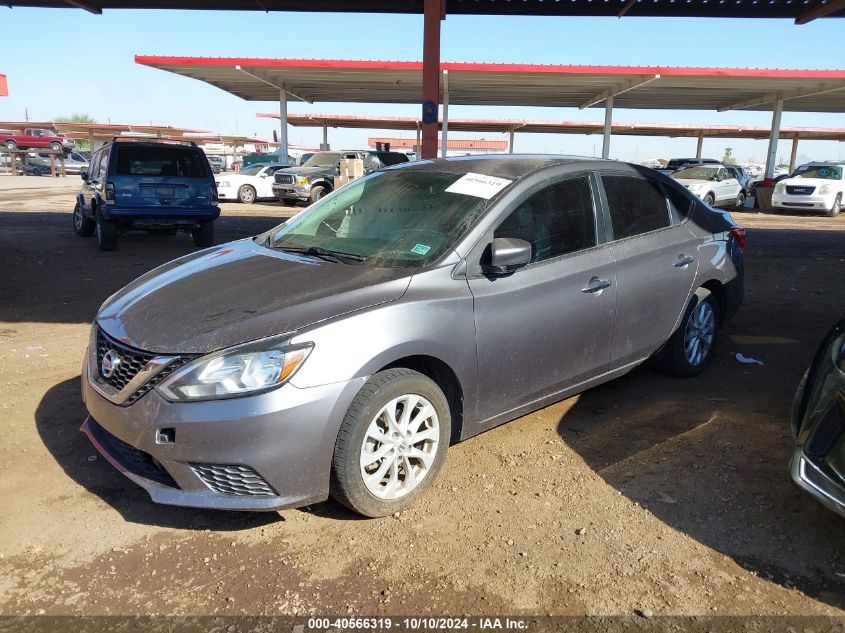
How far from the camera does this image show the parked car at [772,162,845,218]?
20.9 meters

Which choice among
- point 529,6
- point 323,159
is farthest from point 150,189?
point 323,159

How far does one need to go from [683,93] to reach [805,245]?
A: 15.2 m

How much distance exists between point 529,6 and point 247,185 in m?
14.1

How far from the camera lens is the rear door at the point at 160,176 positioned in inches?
403

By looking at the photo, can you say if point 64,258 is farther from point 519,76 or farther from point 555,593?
point 519,76

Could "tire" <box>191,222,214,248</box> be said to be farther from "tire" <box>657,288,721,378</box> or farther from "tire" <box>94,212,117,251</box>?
"tire" <box>657,288,721,378</box>

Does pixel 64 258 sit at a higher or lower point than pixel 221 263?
lower

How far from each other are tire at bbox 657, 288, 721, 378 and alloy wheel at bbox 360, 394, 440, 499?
7.15ft

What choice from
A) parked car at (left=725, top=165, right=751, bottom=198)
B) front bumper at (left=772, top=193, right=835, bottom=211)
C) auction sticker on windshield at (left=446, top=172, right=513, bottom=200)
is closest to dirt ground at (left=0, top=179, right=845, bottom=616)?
auction sticker on windshield at (left=446, top=172, right=513, bottom=200)

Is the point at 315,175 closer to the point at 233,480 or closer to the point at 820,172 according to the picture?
the point at 820,172

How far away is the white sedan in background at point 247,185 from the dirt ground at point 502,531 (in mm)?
18619

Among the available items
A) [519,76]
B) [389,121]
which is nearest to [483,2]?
[519,76]

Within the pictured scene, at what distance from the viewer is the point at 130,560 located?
9.08ft

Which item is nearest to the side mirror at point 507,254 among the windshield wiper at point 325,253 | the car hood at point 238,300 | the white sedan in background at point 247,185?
the car hood at point 238,300
